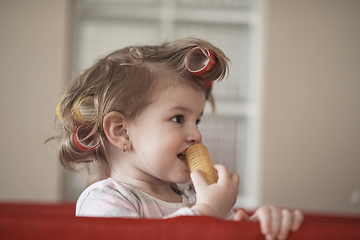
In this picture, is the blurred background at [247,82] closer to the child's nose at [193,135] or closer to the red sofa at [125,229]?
the child's nose at [193,135]

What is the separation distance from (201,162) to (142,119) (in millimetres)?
178

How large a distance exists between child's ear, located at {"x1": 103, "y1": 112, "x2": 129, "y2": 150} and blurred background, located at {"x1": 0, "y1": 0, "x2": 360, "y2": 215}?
1.41 meters

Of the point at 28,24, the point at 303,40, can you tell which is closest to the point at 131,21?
the point at 28,24

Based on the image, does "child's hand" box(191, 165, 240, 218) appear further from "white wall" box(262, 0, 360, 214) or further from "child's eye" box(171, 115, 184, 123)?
"white wall" box(262, 0, 360, 214)

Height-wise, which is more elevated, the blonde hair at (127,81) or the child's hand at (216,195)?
the blonde hair at (127,81)

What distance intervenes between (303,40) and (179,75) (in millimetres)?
1712

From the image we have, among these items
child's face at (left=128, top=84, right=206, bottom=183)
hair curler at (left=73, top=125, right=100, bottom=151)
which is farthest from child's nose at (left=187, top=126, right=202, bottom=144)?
hair curler at (left=73, top=125, right=100, bottom=151)

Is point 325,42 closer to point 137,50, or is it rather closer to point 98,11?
point 98,11

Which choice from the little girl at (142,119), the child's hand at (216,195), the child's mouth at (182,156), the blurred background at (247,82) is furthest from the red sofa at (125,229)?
the blurred background at (247,82)

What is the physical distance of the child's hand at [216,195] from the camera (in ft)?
1.81

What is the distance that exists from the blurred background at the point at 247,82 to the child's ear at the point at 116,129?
55.5 inches

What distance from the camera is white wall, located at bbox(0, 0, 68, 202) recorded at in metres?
2.04

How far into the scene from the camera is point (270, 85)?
85.0 inches

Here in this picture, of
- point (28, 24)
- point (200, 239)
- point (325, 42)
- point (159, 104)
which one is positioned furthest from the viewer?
point (325, 42)
